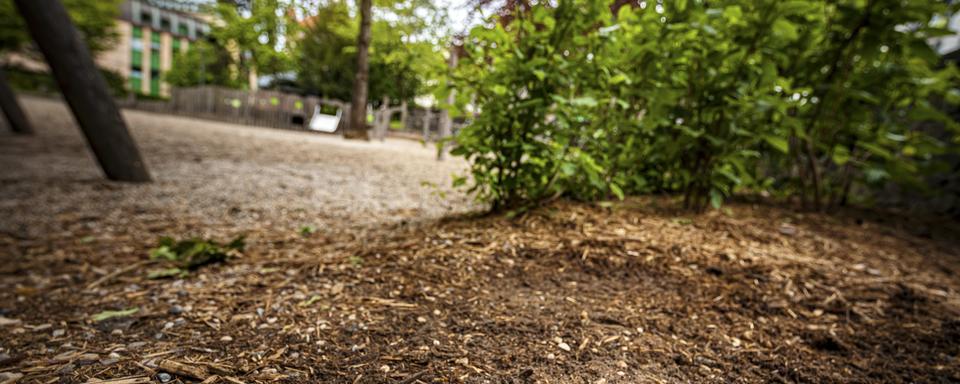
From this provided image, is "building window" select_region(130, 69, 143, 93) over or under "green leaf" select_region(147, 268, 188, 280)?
over

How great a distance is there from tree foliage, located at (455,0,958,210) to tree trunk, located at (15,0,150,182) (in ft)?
11.5

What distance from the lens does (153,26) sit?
127 ft

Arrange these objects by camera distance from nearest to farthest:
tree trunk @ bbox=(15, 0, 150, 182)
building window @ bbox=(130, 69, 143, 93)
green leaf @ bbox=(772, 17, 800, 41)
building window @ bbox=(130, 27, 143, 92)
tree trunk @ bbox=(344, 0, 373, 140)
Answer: green leaf @ bbox=(772, 17, 800, 41) → tree trunk @ bbox=(15, 0, 150, 182) → tree trunk @ bbox=(344, 0, 373, 140) → building window @ bbox=(130, 27, 143, 92) → building window @ bbox=(130, 69, 143, 93)

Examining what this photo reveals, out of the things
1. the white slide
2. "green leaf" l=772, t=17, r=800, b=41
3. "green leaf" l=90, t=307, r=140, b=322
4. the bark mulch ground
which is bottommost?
"green leaf" l=90, t=307, r=140, b=322

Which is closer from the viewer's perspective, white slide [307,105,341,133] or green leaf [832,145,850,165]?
green leaf [832,145,850,165]

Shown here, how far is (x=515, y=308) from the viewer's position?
1.45 meters

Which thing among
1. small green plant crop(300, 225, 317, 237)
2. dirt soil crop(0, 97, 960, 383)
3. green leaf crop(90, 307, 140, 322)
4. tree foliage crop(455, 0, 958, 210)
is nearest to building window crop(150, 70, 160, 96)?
dirt soil crop(0, 97, 960, 383)

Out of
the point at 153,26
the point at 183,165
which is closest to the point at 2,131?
the point at 183,165

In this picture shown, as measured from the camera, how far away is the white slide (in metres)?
13.8

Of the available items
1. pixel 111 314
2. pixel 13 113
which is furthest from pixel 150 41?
pixel 111 314

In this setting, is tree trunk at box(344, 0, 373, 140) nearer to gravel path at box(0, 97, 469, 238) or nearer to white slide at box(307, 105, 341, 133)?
gravel path at box(0, 97, 469, 238)

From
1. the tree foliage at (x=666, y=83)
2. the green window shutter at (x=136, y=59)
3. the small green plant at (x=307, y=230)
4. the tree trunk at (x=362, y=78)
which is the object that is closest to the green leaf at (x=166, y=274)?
the small green plant at (x=307, y=230)

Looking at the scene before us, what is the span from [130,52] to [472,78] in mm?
49307

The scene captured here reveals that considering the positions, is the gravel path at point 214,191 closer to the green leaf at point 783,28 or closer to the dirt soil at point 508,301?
the dirt soil at point 508,301
